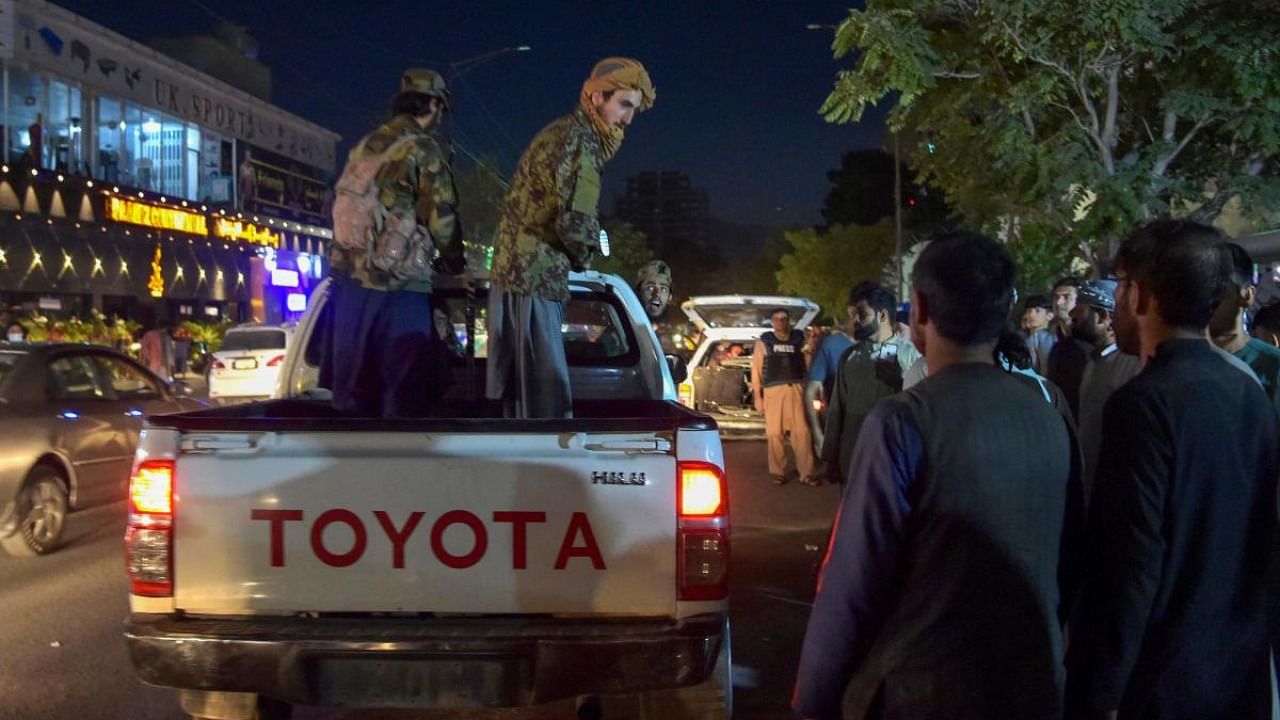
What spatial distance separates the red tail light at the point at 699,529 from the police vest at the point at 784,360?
7.99 metres

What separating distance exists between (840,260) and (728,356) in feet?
96.9

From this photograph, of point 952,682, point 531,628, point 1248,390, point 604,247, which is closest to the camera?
point 952,682

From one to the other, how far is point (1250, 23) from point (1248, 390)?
30.2ft

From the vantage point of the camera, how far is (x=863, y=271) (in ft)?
140

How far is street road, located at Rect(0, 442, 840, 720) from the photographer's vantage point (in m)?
5.18

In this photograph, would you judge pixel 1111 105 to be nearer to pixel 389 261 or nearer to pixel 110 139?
pixel 389 261

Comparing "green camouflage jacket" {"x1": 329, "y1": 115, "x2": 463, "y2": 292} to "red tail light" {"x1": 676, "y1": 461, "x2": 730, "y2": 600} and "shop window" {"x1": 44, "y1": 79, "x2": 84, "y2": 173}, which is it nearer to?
"red tail light" {"x1": 676, "y1": 461, "x2": 730, "y2": 600}

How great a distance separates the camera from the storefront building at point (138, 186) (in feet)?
93.1

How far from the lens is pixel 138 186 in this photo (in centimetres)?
3459

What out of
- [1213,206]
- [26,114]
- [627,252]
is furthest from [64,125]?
[1213,206]

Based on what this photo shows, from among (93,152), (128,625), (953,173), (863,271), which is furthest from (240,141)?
(128,625)

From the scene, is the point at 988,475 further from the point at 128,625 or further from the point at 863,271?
the point at 863,271

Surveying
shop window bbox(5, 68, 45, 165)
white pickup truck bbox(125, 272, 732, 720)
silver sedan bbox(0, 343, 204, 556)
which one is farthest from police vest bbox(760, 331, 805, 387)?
shop window bbox(5, 68, 45, 165)

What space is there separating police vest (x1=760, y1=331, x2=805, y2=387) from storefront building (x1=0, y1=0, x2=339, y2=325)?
68.1 ft
